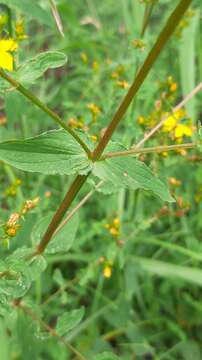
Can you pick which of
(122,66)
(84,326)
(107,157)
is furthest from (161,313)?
(107,157)

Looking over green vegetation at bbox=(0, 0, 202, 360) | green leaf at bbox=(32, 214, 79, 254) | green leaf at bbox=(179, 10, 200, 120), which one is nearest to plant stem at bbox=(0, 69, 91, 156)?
green vegetation at bbox=(0, 0, 202, 360)

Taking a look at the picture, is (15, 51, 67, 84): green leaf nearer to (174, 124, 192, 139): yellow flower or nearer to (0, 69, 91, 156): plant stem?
(0, 69, 91, 156): plant stem

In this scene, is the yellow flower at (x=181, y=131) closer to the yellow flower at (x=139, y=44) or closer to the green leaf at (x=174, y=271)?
the yellow flower at (x=139, y=44)

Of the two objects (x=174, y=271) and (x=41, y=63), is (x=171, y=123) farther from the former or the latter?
(x=41, y=63)

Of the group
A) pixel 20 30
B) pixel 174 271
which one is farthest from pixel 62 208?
pixel 174 271

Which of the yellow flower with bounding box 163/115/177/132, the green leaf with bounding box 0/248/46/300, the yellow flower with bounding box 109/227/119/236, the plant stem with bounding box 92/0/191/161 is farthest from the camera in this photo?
the yellow flower with bounding box 109/227/119/236

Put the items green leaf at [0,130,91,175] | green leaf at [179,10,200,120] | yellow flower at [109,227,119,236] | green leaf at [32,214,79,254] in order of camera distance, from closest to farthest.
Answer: green leaf at [0,130,91,175]
green leaf at [32,214,79,254]
yellow flower at [109,227,119,236]
green leaf at [179,10,200,120]

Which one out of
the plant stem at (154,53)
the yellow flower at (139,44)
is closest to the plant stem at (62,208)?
the plant stem at (154,53)
